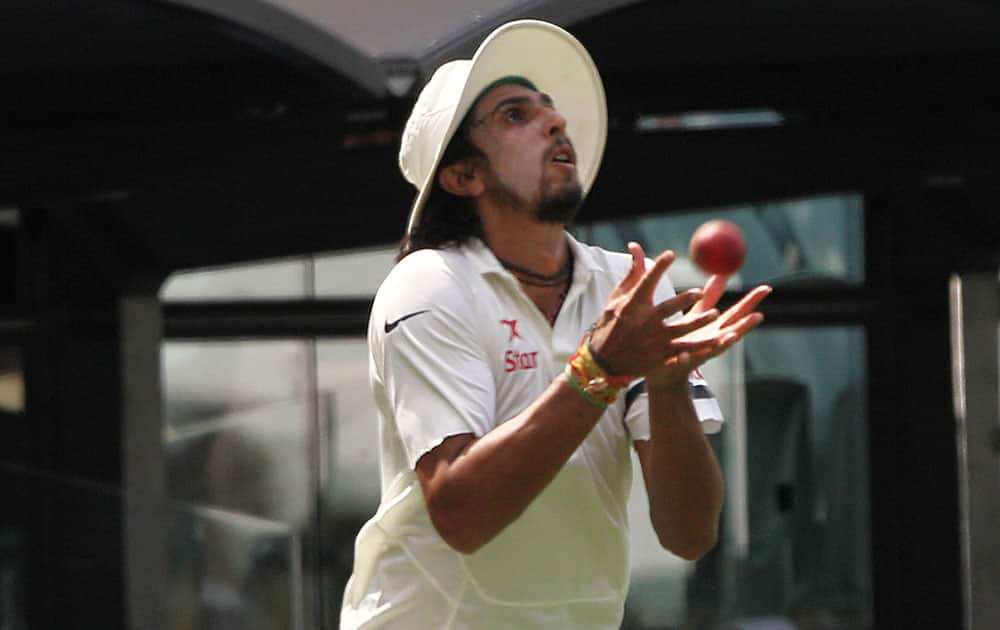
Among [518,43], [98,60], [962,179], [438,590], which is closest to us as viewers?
[438,590]

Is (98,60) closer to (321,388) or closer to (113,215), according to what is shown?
(113,215)

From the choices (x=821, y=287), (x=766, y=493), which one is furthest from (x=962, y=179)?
(x=766, y=493)

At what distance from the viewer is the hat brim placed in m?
3.17

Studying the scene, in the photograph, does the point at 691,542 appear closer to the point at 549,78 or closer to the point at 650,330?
the point at 650,330

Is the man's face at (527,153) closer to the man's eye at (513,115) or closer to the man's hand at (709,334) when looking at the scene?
the man's eye at (513,115)

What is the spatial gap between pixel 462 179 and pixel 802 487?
7.27 m

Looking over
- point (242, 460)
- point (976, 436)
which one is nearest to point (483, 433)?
point (242, 460)

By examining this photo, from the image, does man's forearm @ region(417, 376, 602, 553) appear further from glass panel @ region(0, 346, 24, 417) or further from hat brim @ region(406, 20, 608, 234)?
glass panel @ region(0, 346, 24, 417)

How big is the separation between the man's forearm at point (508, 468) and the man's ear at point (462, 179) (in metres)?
0.54

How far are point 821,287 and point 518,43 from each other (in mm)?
7184

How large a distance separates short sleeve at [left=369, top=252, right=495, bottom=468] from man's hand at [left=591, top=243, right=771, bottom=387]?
10.1 inches

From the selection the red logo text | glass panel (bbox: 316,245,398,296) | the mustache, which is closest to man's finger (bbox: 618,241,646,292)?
the red logo text

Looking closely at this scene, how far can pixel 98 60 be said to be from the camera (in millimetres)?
8336

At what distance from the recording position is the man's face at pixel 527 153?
10.2ft
